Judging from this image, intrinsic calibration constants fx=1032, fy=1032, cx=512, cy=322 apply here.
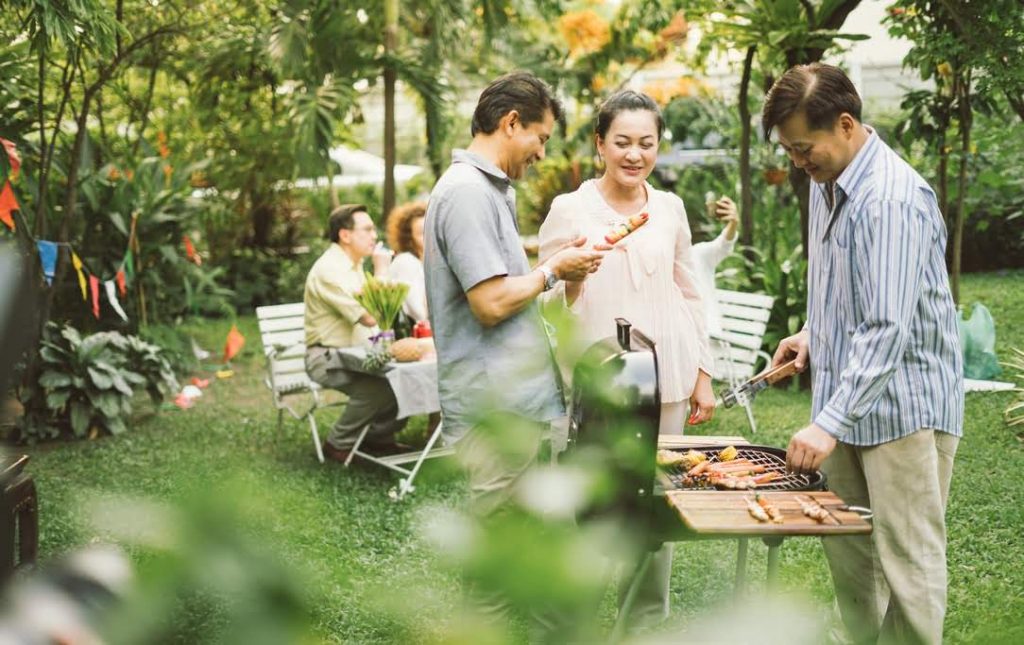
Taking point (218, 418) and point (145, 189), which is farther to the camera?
point (145, 189)

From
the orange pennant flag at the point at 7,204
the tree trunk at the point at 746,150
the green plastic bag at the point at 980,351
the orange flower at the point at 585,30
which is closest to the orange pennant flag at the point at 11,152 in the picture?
the orange pennant flag at the point at 7,204

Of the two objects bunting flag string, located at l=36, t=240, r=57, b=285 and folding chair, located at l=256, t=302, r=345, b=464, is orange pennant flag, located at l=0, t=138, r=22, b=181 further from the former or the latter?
folding chair, located at l=256, t=302, r=345, b=464

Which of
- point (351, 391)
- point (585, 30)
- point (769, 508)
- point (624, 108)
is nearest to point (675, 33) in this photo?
point (585, 30)

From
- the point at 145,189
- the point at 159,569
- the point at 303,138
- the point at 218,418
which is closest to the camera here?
the point at 159,569

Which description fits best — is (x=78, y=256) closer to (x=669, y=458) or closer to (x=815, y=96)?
(x=669, y=458)

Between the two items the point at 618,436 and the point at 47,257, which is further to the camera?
the point at 47,257

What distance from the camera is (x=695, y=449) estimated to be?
9.61 ft

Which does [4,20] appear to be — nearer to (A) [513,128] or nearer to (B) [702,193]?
(A) [513,128]

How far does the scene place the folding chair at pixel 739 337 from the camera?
23.8ft

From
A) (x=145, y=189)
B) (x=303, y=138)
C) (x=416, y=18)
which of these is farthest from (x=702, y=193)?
(x=145, y=189)

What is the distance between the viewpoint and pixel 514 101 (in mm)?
2809

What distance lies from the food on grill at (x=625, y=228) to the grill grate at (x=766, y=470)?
0.63 meters

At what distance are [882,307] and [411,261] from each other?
4956 mm

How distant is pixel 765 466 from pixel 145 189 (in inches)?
300
